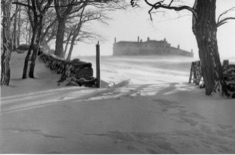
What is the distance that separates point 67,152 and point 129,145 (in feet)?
2.87

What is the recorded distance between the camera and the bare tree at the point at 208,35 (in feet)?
23.9

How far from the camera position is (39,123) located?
4.37 metres

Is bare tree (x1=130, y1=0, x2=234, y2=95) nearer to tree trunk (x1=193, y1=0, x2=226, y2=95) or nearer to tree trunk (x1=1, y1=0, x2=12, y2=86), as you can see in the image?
tree trunk (x1=193, y1=0, x2=226, y2=95)

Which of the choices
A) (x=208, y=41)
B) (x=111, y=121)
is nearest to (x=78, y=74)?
(x=111, y=121)

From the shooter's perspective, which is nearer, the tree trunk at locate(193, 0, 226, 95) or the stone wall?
the tree trunk at locate(193, 0, 226, 95)

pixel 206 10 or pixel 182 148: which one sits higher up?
pixel 206 10

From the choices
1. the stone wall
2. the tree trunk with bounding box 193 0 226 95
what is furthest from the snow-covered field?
the stone wall

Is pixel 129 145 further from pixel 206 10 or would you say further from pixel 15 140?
pixel 206 10

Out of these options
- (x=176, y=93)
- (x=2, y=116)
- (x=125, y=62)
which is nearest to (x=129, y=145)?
(x=2, y=116)

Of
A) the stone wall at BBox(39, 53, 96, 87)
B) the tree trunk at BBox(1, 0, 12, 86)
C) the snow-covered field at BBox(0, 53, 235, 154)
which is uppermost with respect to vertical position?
the tree trunk at BBox(1, 0, 12, 86)

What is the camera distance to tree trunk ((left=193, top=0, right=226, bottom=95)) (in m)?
7.27

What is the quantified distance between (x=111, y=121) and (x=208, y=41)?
413 centimetres

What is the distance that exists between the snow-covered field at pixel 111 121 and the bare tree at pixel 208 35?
56 cm

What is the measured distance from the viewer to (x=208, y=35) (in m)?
7.32
